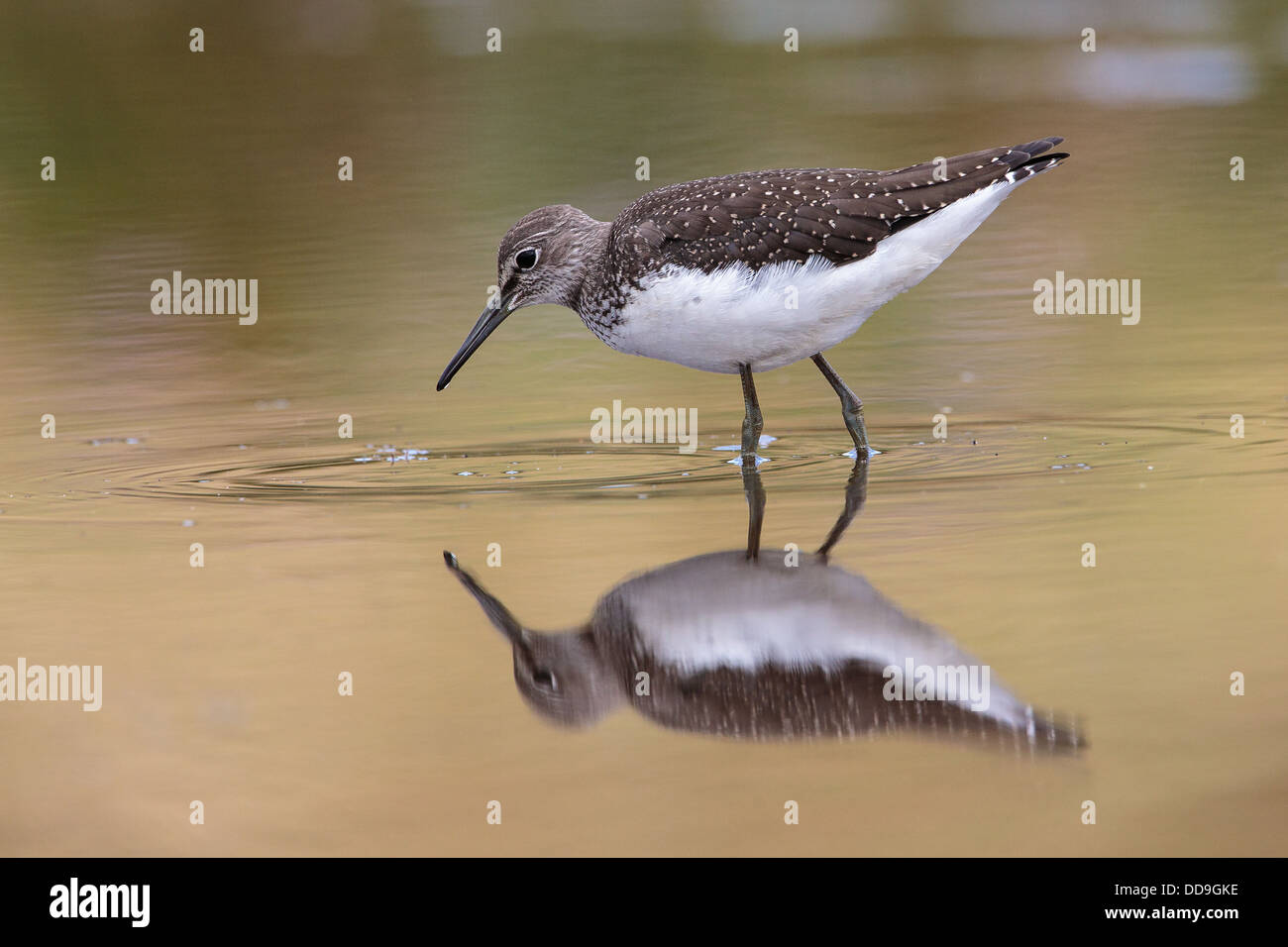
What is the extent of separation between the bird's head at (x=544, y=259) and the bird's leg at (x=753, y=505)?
57.6 inches

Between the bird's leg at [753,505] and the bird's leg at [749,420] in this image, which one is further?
the bird's leg at [749,420]

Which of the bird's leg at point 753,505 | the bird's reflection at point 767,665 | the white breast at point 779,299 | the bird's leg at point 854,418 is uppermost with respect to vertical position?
the white breast at point 779,299

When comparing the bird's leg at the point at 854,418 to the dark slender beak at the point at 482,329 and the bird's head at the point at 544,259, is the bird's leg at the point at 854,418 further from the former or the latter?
the dark slender beak at the point at 482,329

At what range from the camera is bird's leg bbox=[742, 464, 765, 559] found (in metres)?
7.14

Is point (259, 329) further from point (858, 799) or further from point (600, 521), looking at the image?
point (858, 799)

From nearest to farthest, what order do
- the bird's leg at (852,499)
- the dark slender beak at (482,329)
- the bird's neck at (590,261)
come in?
1. the bird's leg at (852,499)
2. the bird's neck at (590,261)
3. the dark slender beak at (482,329)

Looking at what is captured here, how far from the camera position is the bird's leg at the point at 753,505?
714 cm

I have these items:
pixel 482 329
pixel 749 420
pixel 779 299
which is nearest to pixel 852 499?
pixel 779 299

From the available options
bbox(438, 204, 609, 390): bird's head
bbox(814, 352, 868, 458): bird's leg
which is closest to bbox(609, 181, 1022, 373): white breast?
bbox(814, 352, 868, 458): bird's leg

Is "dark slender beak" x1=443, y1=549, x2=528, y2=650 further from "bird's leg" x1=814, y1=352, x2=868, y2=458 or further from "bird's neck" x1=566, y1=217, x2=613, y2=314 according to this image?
"bird's leg" x1=814, y1=352, x2=868, y2=458

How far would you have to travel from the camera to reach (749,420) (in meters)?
8.91

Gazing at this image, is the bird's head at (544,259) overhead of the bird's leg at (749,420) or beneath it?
overhead

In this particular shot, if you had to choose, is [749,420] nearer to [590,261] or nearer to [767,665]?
[590,261]

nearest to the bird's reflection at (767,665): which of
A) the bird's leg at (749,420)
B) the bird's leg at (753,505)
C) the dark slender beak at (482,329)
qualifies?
the bird's leg at (753,505)
